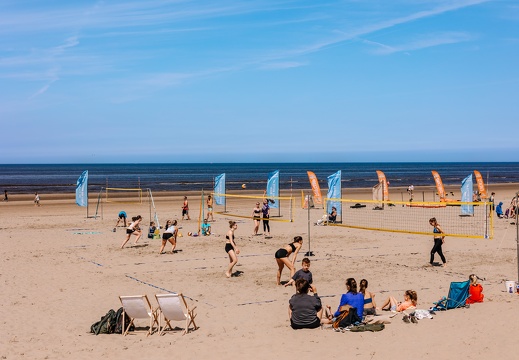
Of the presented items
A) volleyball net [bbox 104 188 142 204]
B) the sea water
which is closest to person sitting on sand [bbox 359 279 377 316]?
volleyball net [bbox 104 188 142 204]

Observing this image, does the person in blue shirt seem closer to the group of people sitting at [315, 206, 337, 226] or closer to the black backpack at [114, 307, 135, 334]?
the black backpack at [114, 307, 135, 334]

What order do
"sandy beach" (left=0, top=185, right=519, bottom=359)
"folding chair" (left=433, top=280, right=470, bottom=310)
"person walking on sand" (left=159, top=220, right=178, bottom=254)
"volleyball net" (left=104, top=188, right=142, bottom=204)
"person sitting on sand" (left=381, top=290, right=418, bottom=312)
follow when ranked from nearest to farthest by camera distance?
"sandy beach" (left=0, top=185, right=519, bottom=359), "person sitting on sand" (left=381, top=290, right=418, bottom=312), "folding chair" (left=433, top=280, right=470, bottom=310), "person walking on sand" (left=159, top=220, right=178, bottom=254), "volleyball net" (left=104, top=188, right=142, bottom=204)

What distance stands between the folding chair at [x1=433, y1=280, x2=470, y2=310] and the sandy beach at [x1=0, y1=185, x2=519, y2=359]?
29 centimetres

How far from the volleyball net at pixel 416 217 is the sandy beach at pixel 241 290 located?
1320mm

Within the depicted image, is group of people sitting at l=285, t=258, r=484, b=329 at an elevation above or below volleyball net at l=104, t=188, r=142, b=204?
above

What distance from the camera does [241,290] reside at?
13.8 metres

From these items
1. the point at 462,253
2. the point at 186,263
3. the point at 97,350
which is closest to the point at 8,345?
the point at 97,350

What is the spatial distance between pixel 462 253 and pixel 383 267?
3579mm

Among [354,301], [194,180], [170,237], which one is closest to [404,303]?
[354,301]

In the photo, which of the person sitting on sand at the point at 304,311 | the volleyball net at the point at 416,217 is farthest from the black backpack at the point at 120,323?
the volleyball net at the point at 416,217

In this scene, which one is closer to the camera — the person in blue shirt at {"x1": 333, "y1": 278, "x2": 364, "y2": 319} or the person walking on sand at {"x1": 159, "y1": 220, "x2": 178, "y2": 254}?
the person in blue shirt at {"x1": 333, "y1": 278, "x2": 364, "y2": 319}

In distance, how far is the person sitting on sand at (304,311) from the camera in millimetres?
10531

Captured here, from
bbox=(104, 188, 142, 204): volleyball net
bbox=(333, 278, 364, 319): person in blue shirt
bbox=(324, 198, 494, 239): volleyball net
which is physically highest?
bbox=(333, 278, 364, 319): person in blue shirt

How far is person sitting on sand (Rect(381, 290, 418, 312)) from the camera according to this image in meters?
11.5
